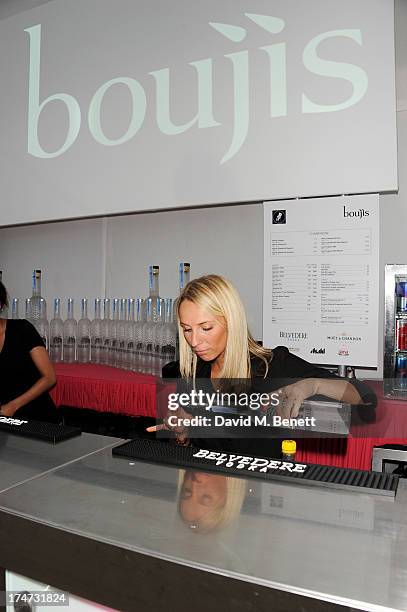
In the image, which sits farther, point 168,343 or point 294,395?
point 168,343

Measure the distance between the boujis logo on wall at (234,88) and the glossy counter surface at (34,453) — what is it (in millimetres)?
1469

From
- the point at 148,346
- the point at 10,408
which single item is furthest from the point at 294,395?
the point at 148,346

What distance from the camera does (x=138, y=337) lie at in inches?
96.3

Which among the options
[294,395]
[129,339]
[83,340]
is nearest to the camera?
[294,395]

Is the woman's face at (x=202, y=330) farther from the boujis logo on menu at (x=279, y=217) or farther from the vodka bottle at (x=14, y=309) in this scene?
the vodka bottle at (x=14, y=309)

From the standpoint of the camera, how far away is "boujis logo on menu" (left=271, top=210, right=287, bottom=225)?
2168 mm

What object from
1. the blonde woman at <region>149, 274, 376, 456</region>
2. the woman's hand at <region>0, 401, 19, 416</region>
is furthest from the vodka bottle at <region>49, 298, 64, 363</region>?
the blonde woman at <region>149, 274, 376, 456</region>

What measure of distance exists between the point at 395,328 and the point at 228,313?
2.73ft

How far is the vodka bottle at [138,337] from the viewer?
2.43 metres

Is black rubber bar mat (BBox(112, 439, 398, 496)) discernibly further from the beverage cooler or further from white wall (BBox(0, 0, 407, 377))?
white wall (BBox(0, 0, 407, 377))

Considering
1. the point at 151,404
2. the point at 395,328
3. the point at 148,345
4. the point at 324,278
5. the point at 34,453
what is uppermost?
the point at 324,278

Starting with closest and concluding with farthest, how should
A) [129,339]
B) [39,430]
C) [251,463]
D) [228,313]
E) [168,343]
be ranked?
[251,463]
[39,430]
[228,313]
[168,343]
[129,339]

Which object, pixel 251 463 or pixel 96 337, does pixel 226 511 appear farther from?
pixel 96 337


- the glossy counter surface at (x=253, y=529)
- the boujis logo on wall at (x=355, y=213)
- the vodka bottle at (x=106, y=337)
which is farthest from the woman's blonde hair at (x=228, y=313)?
the vodka bottle at (x=106, y=337)
